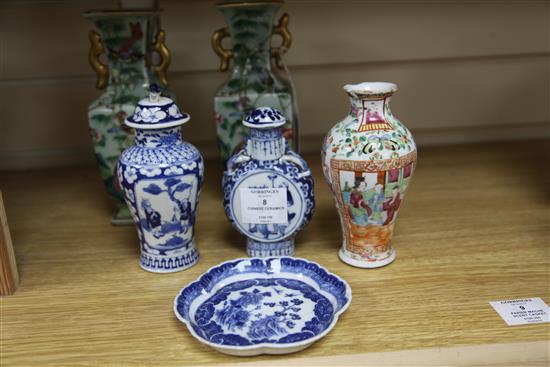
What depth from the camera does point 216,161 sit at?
1.50 m

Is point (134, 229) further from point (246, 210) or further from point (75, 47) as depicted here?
point (75, 47)

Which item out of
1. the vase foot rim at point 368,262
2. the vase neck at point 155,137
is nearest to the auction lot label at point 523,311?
the vase foot rim at point 368,262

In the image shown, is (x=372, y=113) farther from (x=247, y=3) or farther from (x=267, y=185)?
(x=247, y=3)

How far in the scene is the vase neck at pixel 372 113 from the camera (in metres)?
0.88

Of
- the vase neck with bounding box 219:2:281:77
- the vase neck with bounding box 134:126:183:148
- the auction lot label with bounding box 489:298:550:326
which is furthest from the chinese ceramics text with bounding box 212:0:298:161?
the auction lot label with bounding box 489:298:550:326

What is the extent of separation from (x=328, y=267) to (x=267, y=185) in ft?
0.56

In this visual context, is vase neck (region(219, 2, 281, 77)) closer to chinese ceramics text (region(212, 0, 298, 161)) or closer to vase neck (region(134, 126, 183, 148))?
chinese ceramics text (region(212, 0, 298, 161))

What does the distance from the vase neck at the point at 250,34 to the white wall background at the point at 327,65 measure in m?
0.30

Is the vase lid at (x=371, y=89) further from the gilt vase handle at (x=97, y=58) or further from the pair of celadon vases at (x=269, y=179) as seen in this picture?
the gilt vase handle at (x=97, y=58)

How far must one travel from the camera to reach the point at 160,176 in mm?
902

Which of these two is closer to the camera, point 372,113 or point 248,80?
point 372,113

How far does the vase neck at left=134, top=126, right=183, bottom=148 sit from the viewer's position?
3.01ft

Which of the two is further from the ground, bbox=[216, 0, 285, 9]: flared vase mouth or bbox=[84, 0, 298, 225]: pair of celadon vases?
bbox=[216, 0, 285, 9]: flared vase mouth

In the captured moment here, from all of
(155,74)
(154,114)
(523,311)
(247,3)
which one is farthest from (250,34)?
(523,311)
